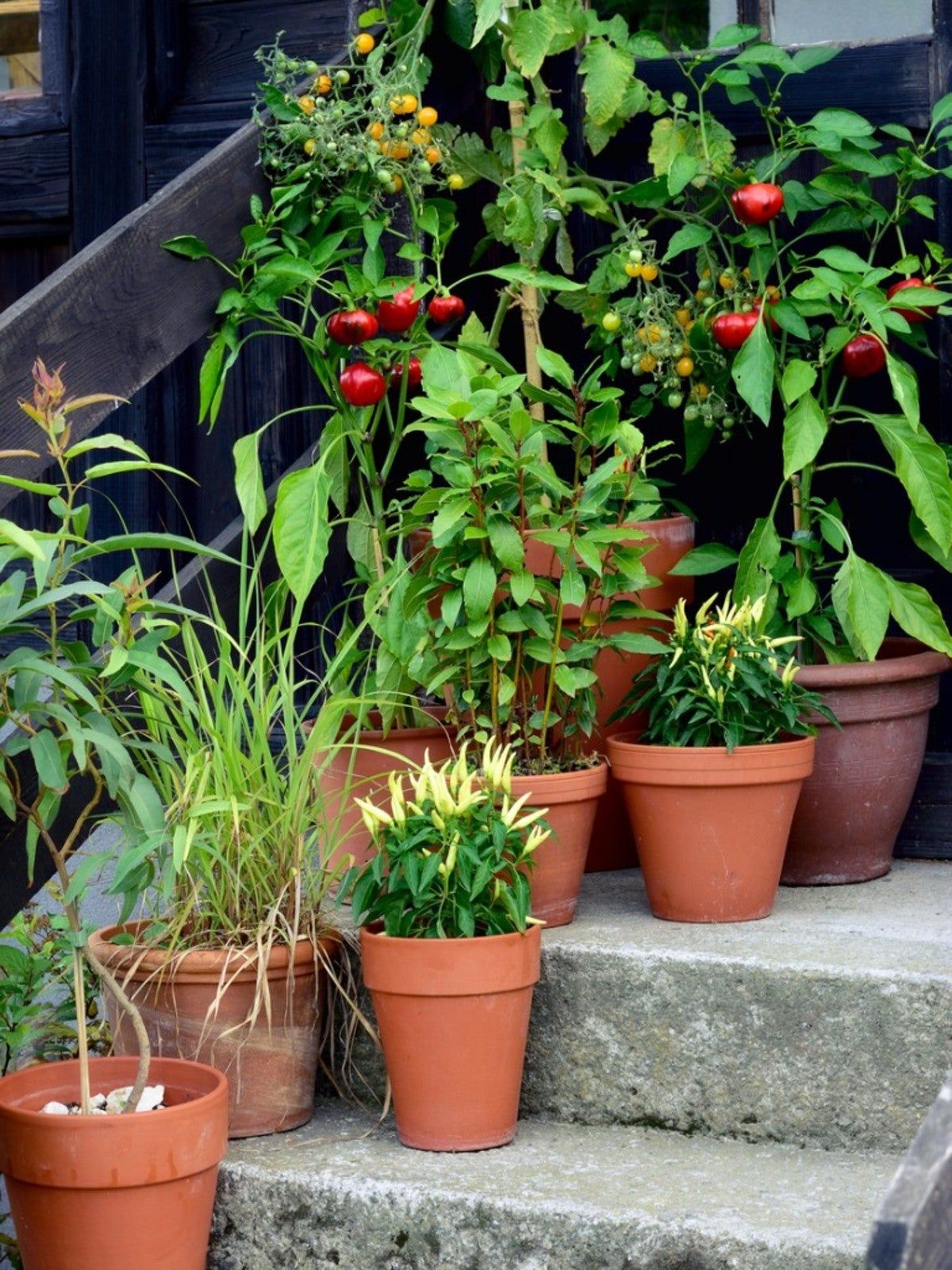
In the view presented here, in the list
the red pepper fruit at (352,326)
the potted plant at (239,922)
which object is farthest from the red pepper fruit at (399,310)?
the potted plant at (239,922)

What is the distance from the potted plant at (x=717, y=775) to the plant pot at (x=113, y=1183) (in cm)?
75

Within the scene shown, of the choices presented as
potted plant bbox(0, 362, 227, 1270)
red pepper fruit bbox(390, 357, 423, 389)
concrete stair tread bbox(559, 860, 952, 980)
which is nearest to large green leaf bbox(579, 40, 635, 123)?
red pepper fruit bbox(390, 357, 423, 389)

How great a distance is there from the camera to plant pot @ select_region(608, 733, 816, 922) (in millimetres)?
2443

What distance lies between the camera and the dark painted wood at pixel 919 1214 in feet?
3.41

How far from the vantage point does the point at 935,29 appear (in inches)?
118

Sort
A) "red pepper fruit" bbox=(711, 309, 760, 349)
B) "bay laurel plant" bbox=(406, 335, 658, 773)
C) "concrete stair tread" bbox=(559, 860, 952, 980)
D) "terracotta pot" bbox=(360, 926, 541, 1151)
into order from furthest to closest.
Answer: "red pepper fruit" bbox=(711, 309, 760, 349)
"bay laurel plant" bbox=(406, 335, 658, 773)
"concrete stair tread" bbox=(559, 860, 952, 980)
"terracotta pot" bbox=(360, 926, 541, 1151)

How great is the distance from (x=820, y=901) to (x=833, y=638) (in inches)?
16.3

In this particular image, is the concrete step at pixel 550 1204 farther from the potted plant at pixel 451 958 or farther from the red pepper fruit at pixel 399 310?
the red pepper fruit at pixel 399 310

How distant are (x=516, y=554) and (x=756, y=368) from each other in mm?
533

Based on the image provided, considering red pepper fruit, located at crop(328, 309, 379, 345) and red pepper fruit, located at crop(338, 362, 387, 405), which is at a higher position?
red pepper fruit, located at crop(328, 309, 379, 345)

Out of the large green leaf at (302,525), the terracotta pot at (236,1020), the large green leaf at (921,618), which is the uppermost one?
the large green leaf at (302,525)

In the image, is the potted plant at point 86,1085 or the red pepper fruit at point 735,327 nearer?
the potted plant at point 86,1085

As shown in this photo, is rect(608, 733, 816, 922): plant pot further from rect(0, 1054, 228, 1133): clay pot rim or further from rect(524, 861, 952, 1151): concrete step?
rect(0, 1054, 228, 1133): clay pot rim

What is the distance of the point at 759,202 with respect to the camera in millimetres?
2684
